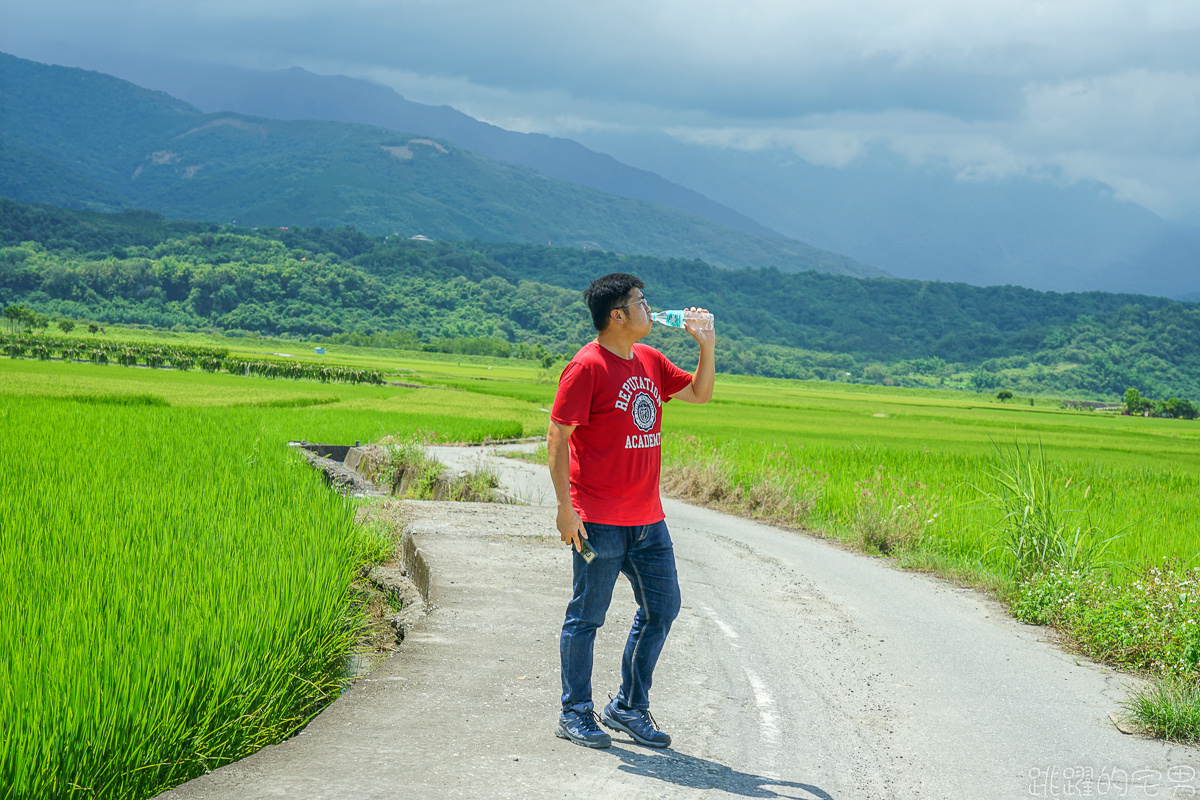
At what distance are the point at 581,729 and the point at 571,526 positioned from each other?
3.38 feet

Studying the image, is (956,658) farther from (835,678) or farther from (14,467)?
(14,467)

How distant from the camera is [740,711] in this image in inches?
217

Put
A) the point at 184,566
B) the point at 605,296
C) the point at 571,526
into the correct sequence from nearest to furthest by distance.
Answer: the point at 571,526 → the point at 605,296 → the point at 184,566

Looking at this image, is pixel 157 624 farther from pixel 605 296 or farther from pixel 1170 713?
pixel 1170 713

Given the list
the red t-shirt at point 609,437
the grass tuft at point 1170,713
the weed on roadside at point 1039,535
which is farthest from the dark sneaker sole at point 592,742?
the weed on roadside at point 1039,535

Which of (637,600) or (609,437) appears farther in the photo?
(637,600)

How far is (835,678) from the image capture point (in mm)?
6391

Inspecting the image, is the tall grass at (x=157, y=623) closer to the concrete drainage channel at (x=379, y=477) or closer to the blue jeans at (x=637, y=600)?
the blue jeans at (x=637, y=600)

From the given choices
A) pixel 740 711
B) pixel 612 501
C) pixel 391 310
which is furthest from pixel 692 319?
pixel 391 310

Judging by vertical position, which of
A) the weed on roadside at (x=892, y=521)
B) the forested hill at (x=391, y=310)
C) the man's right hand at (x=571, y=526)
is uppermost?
the forested hill at (x=391, y=310)

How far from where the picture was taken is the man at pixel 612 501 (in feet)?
15.4

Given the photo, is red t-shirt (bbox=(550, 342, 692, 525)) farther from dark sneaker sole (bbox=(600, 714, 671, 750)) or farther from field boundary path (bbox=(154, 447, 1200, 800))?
field boundary path (bbox=(154, 447, 1200, 800))

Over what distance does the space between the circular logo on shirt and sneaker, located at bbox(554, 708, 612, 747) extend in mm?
1480

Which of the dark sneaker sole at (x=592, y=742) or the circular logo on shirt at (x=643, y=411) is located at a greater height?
the circular logo on shirt at (x=643, y=411)
